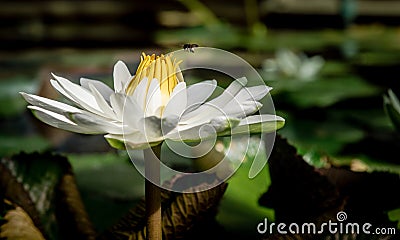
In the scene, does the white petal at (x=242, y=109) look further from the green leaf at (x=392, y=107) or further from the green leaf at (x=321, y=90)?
the green leaf at (x=321, y=90)

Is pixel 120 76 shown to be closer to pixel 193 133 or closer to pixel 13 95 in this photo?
pixel 193 133

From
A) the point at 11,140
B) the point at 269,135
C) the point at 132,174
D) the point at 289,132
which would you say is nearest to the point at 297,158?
the point at 269,135

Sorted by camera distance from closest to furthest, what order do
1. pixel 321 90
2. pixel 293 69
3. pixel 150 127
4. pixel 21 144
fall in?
pixel 150 127 < pixel 21 144 < pixel 321 90 < pixel 293 69

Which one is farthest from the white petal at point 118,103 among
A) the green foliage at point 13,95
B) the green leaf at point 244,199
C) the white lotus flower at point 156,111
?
the green foliage at point 13,95

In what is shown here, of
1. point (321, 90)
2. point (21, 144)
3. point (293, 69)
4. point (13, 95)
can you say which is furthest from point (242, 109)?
point (13, 95)

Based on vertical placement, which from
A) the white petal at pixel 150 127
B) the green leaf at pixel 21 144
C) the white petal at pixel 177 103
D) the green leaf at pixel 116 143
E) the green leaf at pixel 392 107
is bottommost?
the green leaf at pixel 21 144

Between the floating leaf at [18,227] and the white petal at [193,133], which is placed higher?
the white petal at [193,133]

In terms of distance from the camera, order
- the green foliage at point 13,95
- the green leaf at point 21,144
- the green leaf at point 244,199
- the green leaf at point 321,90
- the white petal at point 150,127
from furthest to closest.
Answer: the green foliage at point 13,95
the green leaf at point 321,90
the green leaf at point 21,144
the green leaf at point 244,199
the white petal at point 150,127
